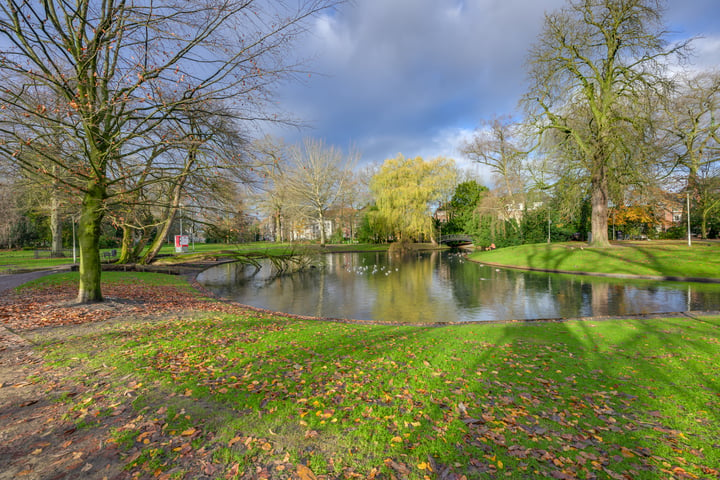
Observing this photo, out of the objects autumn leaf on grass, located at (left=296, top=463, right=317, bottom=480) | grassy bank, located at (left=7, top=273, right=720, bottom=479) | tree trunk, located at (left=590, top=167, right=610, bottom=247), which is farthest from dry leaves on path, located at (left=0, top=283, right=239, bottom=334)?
tree trunk, located at (left=590, top=167, right=610, bottom=247)

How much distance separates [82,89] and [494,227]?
35771mm

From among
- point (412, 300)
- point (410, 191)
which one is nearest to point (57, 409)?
point (412, 300)

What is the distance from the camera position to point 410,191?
42.7m

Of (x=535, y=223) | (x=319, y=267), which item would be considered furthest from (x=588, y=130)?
(x=319, y=267)

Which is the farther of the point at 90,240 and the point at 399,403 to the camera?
the point at 90,240

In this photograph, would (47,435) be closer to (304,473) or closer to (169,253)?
(304,473)

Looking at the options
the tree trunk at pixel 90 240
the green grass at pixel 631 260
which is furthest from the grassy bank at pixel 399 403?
the green grass at pixel 631 260

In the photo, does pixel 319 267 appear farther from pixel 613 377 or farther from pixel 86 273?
pixel 613 377

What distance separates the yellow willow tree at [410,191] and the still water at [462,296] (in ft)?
76.1

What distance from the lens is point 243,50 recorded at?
6566mm

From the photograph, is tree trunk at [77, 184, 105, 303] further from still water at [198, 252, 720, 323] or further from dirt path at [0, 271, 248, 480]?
still water at [198, 252, 720, 323]

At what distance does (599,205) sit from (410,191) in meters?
22.3

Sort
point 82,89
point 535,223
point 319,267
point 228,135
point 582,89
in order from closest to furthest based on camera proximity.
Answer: point 82,89
point 228,135
point 582,89
point 319,267
point 535,223

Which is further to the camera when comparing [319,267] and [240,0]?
[319,267]
